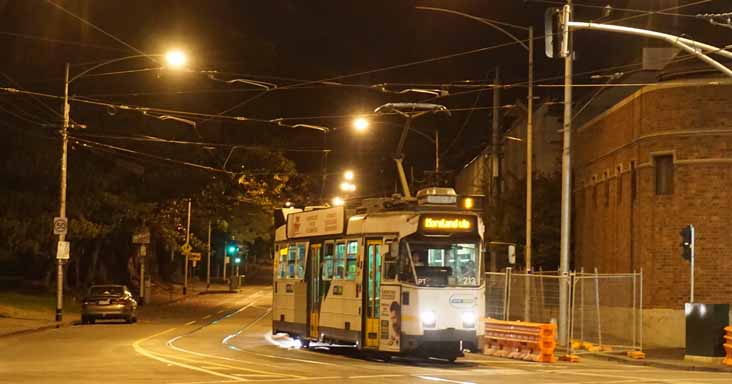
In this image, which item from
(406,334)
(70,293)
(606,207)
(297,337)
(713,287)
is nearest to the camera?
(406,334)

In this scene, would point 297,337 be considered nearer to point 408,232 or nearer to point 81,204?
point 408,232

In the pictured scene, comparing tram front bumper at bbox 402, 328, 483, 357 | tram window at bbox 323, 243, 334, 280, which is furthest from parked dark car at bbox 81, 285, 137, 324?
tram front bumper at bbox 402, 328, 483, 357

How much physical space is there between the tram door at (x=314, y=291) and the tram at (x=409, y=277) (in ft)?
2.86

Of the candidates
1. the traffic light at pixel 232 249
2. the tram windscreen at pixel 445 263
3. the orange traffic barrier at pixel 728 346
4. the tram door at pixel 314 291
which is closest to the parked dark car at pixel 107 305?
the tram door at pixel 314 291

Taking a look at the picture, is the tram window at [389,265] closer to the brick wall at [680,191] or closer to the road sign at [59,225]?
the brick wall at [680,191]

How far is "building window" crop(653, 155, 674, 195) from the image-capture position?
3075cm

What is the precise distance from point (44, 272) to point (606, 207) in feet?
133

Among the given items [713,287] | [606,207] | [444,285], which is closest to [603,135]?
[606,207]

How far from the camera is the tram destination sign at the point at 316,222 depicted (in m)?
24.5

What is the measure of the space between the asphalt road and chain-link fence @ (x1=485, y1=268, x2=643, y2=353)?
3141 millimetres

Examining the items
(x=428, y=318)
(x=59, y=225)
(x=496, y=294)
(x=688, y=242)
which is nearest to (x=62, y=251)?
(x=59, y=225)

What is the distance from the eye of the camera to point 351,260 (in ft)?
77.4

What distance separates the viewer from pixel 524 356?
25.3 metres

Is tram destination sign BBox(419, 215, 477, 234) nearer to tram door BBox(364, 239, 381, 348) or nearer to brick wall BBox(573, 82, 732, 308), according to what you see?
tram door BBox(364, 239, 381, 348)
